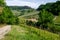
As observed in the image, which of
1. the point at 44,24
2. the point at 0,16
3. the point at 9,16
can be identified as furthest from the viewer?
the point at 44,24

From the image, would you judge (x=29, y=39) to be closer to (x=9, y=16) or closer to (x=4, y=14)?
(x=4, y=14)

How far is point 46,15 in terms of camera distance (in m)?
109

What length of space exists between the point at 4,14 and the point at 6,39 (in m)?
48.0

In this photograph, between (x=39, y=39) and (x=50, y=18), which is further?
(x=50, y=18)

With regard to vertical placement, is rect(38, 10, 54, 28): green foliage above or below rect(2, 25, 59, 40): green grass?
below

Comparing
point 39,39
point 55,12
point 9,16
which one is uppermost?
point 39,39

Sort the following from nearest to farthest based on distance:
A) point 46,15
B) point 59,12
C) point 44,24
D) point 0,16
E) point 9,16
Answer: point 0,16
point 9,16
point 44,24
point 46,15
point 59,12

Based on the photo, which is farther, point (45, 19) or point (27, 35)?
point (45, 19)

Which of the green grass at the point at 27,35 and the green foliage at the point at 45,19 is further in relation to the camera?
the green foliage at the point at 45,19

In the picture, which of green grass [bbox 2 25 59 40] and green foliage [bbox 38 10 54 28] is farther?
green foliage [bbox 38 10 54 28]

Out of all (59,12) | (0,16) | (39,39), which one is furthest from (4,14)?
(59,12)

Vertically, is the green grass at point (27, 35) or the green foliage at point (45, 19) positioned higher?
the green grass at point (27, 35)

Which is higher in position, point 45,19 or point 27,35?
point 27,35

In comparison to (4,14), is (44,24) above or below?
below
